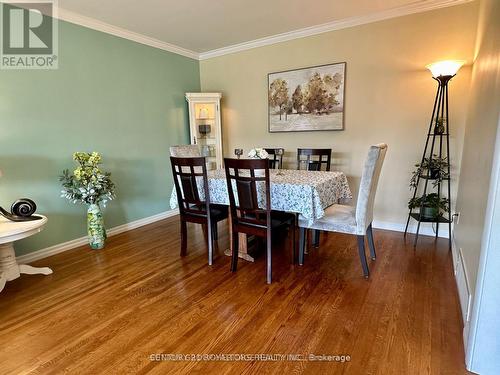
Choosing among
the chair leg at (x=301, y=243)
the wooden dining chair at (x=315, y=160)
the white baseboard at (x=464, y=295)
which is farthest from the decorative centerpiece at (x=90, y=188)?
the white baseboard at (x=464, y=295)

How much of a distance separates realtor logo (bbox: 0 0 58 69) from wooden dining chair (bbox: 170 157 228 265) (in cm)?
183

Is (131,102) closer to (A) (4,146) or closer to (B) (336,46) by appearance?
(A) (4,146)

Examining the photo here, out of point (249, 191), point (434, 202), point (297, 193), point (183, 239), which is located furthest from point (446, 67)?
point (183, 239)

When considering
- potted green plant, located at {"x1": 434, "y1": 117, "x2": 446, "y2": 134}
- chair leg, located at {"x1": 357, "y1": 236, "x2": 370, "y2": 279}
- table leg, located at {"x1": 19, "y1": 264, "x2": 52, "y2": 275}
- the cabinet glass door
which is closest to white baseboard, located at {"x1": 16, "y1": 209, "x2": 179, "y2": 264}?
table leg, located at {"x1": 19, "y1": 264, "x2": 52, "y2": 275}

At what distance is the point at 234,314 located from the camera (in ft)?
6.36

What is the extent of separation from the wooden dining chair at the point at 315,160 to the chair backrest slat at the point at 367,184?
4.08 ft

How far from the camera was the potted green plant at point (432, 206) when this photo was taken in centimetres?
306

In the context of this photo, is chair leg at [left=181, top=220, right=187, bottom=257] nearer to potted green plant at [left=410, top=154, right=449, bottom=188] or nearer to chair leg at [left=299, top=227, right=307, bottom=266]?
chair leg at [left=299, top=227, right=307, bottom=266]

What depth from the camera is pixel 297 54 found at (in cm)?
392

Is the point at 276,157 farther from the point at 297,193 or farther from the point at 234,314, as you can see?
the point at 234,314

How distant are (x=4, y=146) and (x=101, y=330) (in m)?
2.13

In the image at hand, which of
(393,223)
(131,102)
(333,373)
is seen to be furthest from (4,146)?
(393,223)

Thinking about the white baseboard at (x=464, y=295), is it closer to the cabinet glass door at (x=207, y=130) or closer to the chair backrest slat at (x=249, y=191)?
the chair backrest slat at (x=249, y=191)

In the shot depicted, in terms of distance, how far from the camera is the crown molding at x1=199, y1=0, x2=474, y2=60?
9.82 ft
